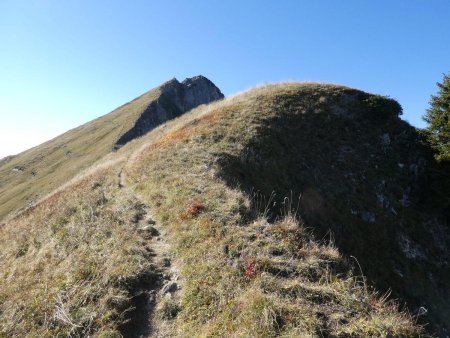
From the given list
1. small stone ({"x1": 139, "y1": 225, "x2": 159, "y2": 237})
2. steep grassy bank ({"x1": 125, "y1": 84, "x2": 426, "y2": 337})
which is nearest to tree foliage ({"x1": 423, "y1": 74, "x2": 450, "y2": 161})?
steep grassy bank ({"x1": 125, "y1": 84, "x2": 426, "y2": 337})

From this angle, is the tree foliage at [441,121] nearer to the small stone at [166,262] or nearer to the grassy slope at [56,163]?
the small stone at [166,262]

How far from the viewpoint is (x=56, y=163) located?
9938cm

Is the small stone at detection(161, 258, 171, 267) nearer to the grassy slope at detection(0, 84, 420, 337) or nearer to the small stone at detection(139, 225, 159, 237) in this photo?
the grassy slope at detection(0, 84, 420, 337)

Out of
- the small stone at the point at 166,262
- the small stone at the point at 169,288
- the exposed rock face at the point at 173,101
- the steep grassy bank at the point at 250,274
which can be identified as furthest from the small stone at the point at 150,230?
the exposed rock face at the point at 173,101

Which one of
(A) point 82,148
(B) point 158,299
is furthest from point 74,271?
(A) point 82,148

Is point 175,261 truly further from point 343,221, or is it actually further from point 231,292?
point 343,221

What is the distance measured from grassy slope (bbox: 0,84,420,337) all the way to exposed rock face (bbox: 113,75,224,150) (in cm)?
7058

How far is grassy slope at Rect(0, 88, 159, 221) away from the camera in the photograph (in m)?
79.2

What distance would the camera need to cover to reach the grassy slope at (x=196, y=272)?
777 centimetres

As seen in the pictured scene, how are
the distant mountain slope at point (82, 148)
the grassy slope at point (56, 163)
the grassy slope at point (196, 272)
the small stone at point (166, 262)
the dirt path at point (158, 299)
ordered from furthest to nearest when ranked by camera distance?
the distant mountain slope at point (82, 148), the grassy slope at point (56, 163), the small stone at point (166, 262), the dirt path at point (158, 299), the grassy slope at point (196, 272)

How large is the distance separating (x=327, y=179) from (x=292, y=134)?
5.60m

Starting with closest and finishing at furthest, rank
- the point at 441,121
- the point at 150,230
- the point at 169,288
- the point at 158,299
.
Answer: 1. the point at 158,299
2. the point at 169,288
3. the point at 150,230
4. the point at 441,121

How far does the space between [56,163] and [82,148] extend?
920cm

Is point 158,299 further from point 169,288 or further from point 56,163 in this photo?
point 56,163
